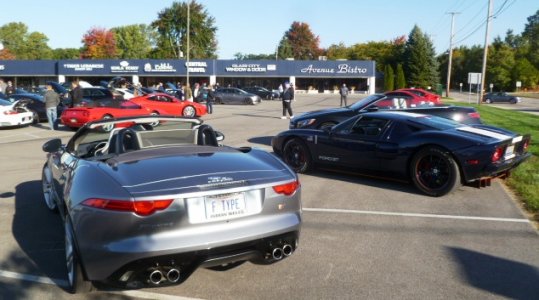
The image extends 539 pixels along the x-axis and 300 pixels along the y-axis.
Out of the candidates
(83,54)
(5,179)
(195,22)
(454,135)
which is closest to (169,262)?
(454,135)

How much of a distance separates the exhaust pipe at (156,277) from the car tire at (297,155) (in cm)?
563

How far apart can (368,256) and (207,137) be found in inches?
78.5

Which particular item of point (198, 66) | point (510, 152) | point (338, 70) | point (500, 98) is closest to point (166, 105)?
point (510, 152)

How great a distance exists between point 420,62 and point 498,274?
68825 mm

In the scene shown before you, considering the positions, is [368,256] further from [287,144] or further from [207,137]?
[287,144]

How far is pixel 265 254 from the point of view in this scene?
378 cm

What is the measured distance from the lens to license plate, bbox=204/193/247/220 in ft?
11.6

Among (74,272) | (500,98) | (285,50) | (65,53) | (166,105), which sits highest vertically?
(285,50)

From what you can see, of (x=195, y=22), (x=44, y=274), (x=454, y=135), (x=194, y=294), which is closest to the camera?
(x=194, y=294)

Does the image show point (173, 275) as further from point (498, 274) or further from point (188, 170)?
point (498, 274)

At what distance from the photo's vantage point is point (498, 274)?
4215 mm

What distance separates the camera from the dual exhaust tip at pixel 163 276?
3.40 metres

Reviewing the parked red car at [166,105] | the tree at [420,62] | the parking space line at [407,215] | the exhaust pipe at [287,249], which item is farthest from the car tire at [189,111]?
the tree at [420,62]

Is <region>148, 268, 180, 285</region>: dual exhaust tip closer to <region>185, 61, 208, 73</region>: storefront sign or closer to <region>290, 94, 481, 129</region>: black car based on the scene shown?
<region>290, 94, 481, 129</region>: black car
